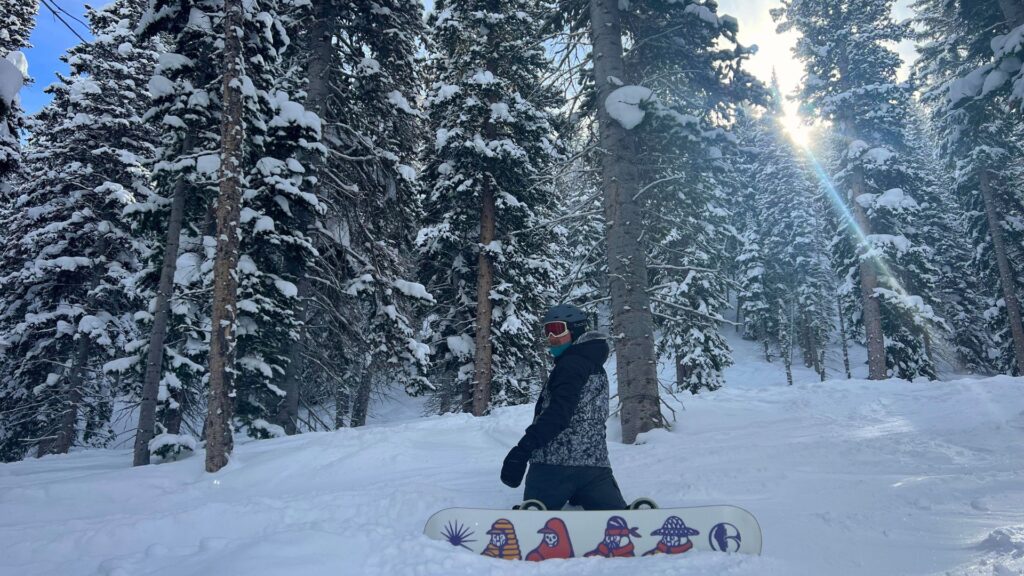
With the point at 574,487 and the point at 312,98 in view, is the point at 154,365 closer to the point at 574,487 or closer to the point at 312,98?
the point at 312,98

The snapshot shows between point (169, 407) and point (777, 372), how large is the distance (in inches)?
1526

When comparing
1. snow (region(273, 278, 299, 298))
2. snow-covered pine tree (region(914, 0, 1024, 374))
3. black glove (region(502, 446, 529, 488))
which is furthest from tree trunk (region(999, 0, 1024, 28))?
snow (region(273, 278, 299, 298))

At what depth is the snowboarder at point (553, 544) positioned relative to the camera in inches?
142

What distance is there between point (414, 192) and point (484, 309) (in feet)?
13.6

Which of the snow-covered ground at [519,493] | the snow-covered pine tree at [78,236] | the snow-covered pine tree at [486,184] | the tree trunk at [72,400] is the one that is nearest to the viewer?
the snow-covered ground at [519,493]

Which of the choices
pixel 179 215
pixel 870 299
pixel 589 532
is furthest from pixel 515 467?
pixel 870 299

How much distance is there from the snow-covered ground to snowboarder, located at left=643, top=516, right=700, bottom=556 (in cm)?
24

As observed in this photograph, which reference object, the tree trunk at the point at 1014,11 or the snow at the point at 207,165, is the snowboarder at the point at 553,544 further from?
the tree trunk at the point at 1014,11

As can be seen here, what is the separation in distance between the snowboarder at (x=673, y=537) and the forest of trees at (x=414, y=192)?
12.7 ft

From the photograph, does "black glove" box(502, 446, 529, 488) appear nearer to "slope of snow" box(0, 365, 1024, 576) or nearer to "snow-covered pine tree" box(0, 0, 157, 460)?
"slope of snow" box(0, 365, 1024, 576)

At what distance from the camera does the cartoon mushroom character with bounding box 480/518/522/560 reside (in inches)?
143

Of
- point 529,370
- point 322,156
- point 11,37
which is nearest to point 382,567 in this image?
point 322,156

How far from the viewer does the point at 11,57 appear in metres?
12.3

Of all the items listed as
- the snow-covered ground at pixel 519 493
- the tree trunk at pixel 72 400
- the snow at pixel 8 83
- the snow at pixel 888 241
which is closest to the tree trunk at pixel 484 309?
the snow-covered ground at pixel 519 493
